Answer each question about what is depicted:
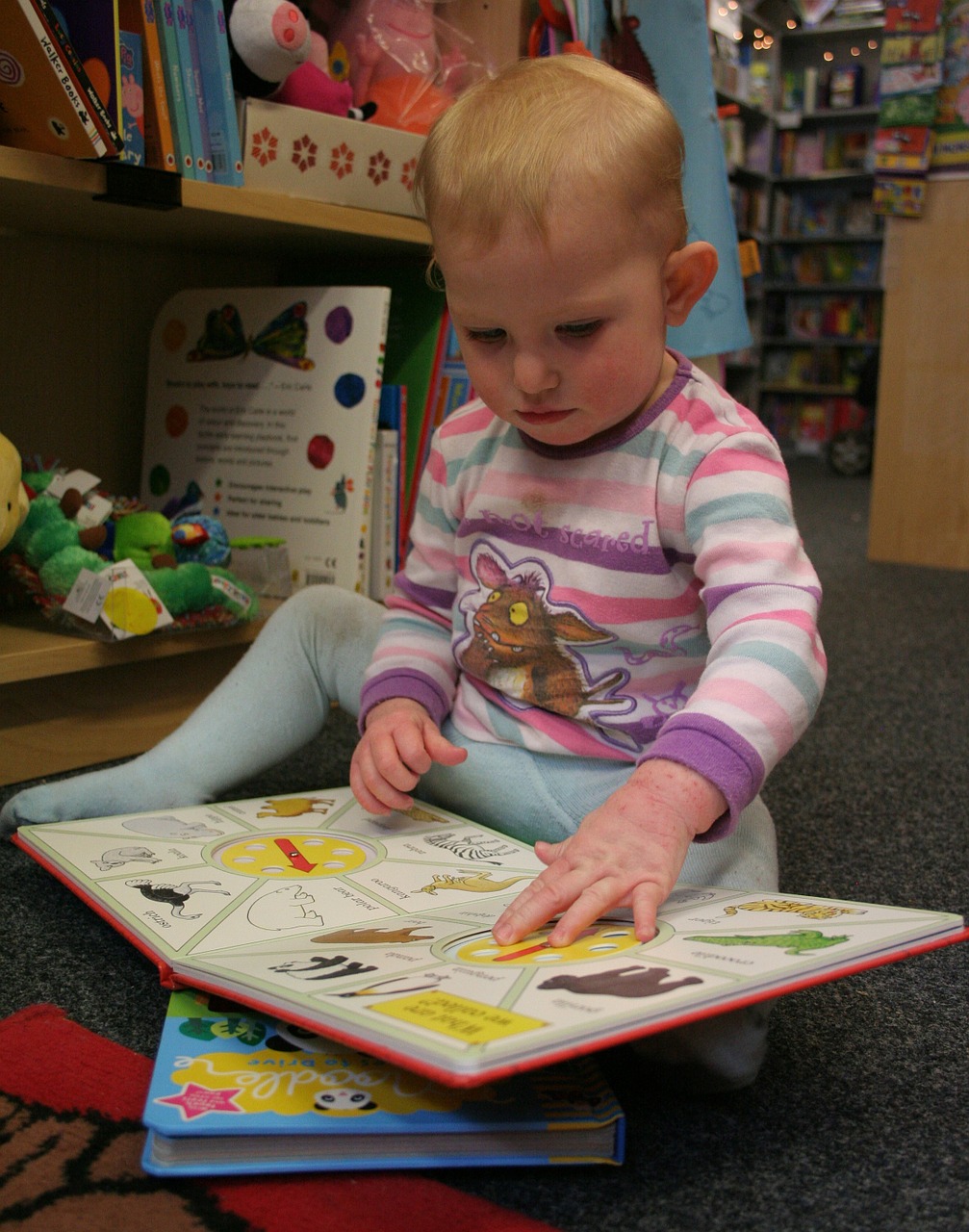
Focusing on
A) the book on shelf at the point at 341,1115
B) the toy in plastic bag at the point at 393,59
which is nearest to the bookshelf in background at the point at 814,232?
the toy in plastic bag at the point at 393,59

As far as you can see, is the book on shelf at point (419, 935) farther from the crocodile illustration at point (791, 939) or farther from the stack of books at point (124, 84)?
the stack of books at point (124, 84)

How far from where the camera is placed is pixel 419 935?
553 mm

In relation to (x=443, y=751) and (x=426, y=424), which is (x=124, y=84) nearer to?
(x=426, y=424)

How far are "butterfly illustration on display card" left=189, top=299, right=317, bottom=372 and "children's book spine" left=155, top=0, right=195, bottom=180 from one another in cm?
24

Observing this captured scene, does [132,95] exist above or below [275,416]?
above

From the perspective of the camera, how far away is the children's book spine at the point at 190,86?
1.04 meters

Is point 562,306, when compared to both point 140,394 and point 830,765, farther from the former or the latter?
point 140,394

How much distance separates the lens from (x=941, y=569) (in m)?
2.25

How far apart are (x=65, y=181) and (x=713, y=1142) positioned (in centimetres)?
82

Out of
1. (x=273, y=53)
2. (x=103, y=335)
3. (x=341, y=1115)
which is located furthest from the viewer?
(x=103, y=335)

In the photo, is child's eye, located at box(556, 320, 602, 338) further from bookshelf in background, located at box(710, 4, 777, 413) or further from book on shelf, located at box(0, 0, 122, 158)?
bookshelf in background, located at box(710, 4, 777, 413)

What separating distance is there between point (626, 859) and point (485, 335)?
1.00 ft

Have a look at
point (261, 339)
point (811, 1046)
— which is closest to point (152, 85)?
point (261, 339)

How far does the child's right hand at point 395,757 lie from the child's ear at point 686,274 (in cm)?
29
